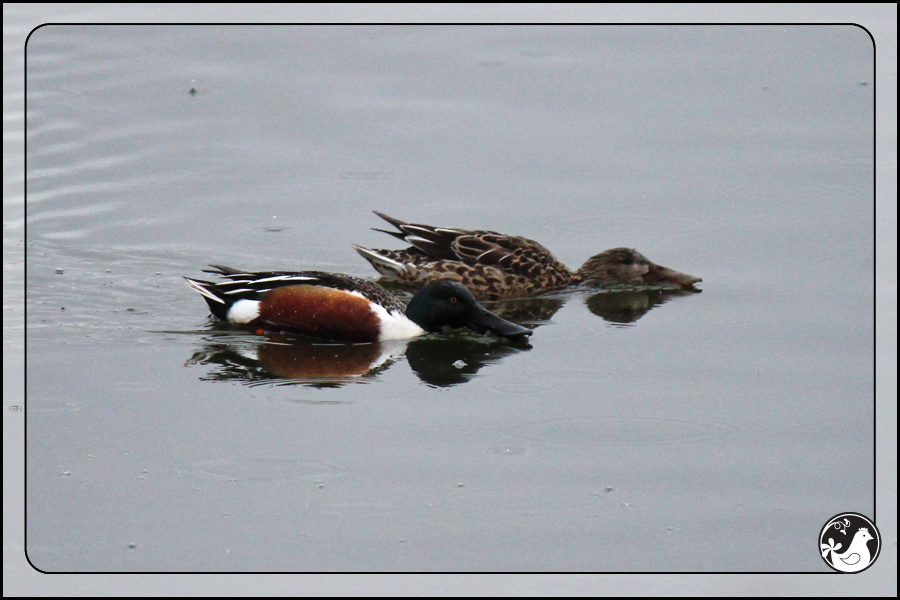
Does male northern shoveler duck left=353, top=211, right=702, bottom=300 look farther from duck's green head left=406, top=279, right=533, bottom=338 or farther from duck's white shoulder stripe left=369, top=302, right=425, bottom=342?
duck's white shoulder stripe left=369, top=302, right=425, bottom=342

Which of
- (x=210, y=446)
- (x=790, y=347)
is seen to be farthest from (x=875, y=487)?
(x=210, y=446)

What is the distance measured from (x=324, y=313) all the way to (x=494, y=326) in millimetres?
1281

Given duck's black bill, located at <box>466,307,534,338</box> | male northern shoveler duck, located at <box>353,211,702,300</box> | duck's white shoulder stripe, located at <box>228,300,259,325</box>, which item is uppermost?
male northern shoveler duck, located at <box>353,211,702,300</box>

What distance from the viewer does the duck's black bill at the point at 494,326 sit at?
9.34 meters

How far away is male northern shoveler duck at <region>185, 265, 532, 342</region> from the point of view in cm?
931

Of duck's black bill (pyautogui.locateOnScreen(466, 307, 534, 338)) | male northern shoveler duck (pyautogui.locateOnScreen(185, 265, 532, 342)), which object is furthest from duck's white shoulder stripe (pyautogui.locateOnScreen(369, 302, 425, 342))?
duck's black bill (pyautogui.locateOnScreen(466, 307, 534, 338))

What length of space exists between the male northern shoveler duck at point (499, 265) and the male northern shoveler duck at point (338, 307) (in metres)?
1.02

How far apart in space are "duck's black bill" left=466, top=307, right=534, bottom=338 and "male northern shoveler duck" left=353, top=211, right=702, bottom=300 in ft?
3.50

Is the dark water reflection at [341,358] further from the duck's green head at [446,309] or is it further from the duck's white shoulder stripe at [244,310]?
the duck's white shoulder stripe at [244,310]

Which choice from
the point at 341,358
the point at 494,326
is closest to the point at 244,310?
the point at 341,358

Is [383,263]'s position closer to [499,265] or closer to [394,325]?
[499,265]

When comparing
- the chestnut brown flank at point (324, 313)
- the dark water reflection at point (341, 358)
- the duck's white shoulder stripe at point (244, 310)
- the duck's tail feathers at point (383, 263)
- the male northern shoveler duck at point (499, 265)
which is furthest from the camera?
the duck's tail feathers at point (383, 263)

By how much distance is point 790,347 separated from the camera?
29.7ft

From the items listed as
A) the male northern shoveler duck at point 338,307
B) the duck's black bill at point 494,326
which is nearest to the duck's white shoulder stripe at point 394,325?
the male northern shoveler duck at point 338,307
